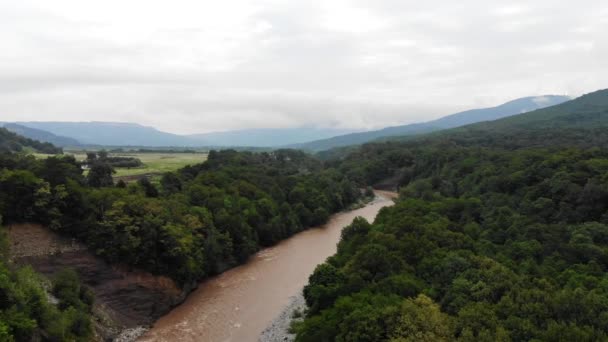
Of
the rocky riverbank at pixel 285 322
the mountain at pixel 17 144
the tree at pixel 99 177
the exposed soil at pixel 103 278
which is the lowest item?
the rocky riverbank at pixel 285 322

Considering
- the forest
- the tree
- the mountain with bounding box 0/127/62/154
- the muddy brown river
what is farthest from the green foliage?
the mountain with bounding box 0/127/62/154

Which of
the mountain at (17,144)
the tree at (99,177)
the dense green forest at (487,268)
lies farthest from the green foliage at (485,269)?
the mountain at (17,144)

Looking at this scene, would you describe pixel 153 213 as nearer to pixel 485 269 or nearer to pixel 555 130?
pixel 485 269

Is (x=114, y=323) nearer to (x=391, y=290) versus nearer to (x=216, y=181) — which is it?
(x=391, y=290)

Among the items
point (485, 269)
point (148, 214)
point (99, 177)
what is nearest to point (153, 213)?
point (148, 214)

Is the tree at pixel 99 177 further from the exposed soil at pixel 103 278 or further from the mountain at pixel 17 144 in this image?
the mountain at pixel 17 144

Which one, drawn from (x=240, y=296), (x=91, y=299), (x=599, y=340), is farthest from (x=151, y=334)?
(x=599, y=340)

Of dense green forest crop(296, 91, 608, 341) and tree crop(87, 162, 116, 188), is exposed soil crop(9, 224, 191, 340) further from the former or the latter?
dense green forest crop(296, 91, 608, 341)
